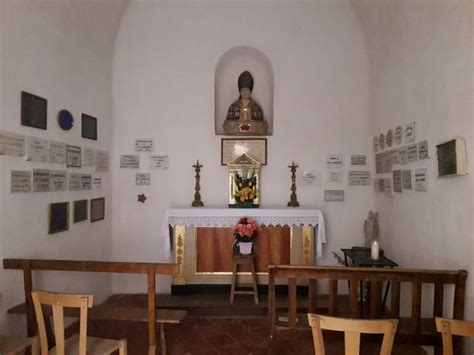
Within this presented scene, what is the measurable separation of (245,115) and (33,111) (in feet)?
8.09

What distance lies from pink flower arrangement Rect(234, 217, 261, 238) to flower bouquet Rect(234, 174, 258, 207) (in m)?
0.50

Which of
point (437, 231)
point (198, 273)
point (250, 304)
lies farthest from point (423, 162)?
point (198, 273)

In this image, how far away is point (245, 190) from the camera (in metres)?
4.26

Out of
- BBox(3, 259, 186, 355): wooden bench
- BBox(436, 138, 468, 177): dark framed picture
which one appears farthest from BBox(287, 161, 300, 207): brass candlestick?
BBox(3, 259, 186, 355): wooden bench

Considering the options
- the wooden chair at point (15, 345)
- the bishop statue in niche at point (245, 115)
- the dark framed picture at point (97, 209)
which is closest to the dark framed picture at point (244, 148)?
the bishop statue in niche at point (245, 115)

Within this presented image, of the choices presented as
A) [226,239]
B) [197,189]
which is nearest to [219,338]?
[226,239]

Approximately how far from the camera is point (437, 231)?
2604mm

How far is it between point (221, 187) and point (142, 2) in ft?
8.94

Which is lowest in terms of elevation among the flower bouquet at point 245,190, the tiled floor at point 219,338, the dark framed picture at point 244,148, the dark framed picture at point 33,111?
the tiled floor at point 219,338

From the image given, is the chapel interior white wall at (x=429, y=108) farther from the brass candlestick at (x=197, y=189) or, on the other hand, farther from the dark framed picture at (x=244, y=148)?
the brass candlestick at (x=197, y=189)

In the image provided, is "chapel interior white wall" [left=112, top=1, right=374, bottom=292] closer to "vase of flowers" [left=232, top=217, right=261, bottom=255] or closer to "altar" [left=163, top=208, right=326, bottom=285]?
"altar" [left=163, top=208, right=326, bottom=285]

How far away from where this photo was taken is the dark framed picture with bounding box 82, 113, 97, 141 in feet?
12.1

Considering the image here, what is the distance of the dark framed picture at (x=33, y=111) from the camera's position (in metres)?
2.71

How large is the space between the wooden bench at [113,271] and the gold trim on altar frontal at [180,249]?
1.34 m
